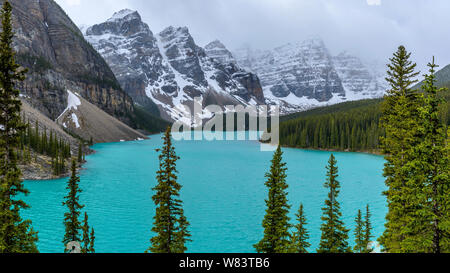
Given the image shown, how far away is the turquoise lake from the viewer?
25484 millimetres

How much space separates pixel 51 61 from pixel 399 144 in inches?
7607

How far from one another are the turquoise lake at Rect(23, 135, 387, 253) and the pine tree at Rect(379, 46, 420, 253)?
860 cm

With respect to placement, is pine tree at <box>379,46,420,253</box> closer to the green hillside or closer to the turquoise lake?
the turquoise lake

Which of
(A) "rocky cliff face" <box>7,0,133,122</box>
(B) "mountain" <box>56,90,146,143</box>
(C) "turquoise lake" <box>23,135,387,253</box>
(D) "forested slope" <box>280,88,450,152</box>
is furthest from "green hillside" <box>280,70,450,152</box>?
(A) "rocky cliff face" <box>7,0,133,122</box>

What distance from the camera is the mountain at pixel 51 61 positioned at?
128m

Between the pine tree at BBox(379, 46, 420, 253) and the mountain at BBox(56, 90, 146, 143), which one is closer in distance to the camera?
the pine tree at BBox(379, 46, 420, 253)

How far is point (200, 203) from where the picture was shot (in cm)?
3694

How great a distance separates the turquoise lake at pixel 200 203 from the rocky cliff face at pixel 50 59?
8694 centimetres

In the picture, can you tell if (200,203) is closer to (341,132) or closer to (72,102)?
(341,132)

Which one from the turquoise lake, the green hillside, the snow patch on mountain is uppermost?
the snow patch on mountain

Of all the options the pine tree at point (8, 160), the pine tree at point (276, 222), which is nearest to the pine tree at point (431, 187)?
the pine tree at point (276, 222)
